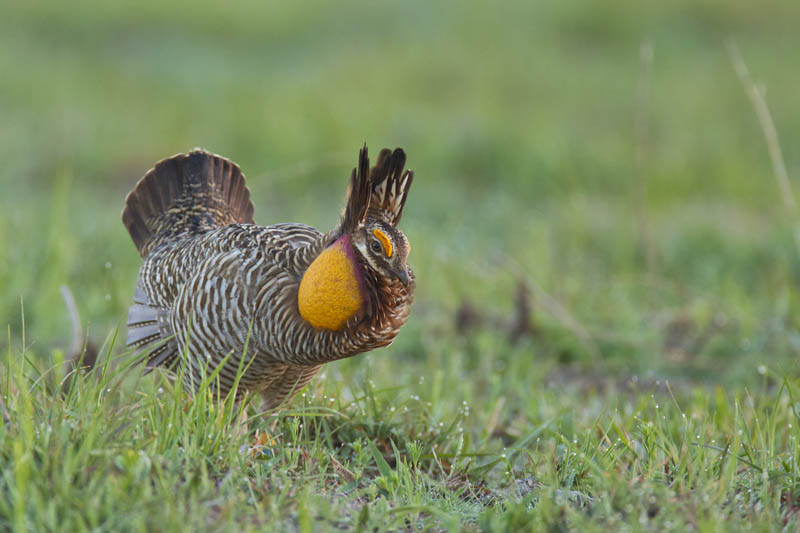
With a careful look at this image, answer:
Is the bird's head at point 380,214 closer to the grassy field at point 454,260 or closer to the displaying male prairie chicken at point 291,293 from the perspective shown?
the displaying male prairie chicken at point 291,293

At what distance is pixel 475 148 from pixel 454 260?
377cm

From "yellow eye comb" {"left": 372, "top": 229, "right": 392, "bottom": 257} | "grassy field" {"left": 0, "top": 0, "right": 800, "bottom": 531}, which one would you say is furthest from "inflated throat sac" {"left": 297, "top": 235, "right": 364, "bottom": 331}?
"grassy field" {"left": 0, "top": 0, "right": 800, "bottom": 531}

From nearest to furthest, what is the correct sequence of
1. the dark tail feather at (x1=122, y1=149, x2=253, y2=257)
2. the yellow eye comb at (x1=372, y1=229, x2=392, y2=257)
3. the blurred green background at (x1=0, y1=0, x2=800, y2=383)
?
the yellow eye comb at (x1=372, y1=229, x2=392, y2=257), the dark tail feather at (x1=122, y1=149, x2=253, y2=257), the blurred green background at (x1=0, y1=0, x2=800, y2=383)

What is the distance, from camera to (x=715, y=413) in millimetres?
3715

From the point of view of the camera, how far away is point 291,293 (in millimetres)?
3182

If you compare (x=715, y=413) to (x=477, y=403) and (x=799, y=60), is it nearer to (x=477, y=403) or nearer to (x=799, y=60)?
(x=477, y=403)

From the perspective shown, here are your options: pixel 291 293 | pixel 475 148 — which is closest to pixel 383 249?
pixel 291 293

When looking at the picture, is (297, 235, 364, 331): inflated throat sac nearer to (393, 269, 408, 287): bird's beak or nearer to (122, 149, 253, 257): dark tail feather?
(393, 269, 408, 287): bird's beak

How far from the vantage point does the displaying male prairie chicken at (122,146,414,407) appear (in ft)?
10.1

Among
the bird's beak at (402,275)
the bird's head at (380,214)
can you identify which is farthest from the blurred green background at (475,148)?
the bird's beak at (402,275)

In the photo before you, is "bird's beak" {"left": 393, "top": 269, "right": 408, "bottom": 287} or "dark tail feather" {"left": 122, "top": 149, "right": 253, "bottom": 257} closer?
"bird's beak" {"left": 393, "top": 269, "right": 408, "bottom": 287}

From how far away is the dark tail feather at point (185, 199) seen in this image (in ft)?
13.6

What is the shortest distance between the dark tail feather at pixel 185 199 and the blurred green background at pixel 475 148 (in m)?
0.47

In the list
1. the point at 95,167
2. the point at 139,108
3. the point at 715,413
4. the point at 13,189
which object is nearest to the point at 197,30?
the point at 139,108
